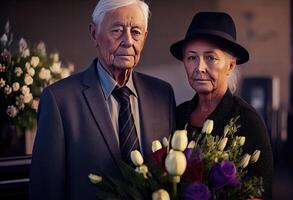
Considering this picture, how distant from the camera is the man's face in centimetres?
146

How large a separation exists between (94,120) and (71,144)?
0.10 meters

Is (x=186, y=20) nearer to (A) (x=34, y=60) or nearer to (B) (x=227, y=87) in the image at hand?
(A) (x=34, y=60)

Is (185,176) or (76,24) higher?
(76,24)

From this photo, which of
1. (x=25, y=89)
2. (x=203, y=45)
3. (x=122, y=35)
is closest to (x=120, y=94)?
(x=122, y=35)

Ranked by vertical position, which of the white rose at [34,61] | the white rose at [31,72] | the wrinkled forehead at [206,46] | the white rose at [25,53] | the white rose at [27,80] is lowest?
the white rose at [27,80]

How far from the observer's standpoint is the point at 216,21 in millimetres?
1609

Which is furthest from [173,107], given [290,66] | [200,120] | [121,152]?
[290,66]

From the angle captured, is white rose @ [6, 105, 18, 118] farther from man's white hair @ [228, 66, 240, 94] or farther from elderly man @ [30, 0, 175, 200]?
man's white hair @ [228, 66, 240, 94]

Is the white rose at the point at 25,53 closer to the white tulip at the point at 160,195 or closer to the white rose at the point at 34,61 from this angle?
the white rose at the point at 34,61

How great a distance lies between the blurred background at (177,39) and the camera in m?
4.51

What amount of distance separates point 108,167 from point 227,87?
51 cm

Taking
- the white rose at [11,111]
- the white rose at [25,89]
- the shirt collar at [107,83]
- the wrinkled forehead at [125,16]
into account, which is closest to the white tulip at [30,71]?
the white rose at [25,89]

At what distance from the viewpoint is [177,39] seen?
196 inches

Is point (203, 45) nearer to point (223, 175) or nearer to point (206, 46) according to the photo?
point (206, 46)
